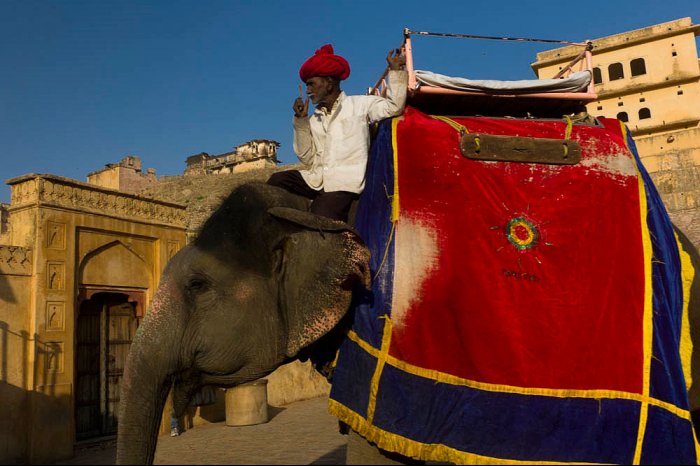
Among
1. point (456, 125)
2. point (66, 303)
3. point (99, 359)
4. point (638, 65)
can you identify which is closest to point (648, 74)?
point (638, 65)

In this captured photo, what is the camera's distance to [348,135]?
2750 millimetres

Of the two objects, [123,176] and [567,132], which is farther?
[123,176]

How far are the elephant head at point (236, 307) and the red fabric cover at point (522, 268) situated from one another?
346mm

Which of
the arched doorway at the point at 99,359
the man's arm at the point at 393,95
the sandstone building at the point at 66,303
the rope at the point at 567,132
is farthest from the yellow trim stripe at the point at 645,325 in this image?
the arched doorway at the point at 99,359

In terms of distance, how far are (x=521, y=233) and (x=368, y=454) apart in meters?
1.19

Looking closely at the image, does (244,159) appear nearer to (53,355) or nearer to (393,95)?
(53,355)

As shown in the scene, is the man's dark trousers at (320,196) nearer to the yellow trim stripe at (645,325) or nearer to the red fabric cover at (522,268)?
the red fabric cover at (522,268)

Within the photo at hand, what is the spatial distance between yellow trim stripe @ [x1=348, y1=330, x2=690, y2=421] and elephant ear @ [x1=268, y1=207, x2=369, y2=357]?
210 mm

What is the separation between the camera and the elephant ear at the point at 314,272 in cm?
228

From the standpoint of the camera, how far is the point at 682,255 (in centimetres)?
306

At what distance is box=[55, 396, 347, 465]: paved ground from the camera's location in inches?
371

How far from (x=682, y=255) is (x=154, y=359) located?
8.86 feet

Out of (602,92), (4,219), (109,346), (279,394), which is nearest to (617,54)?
(602,92)

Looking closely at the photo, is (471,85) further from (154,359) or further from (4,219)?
(4,219)
